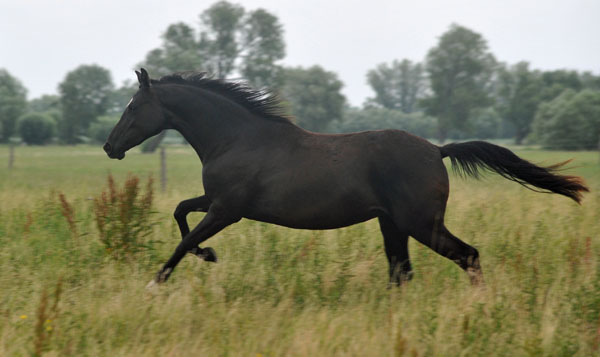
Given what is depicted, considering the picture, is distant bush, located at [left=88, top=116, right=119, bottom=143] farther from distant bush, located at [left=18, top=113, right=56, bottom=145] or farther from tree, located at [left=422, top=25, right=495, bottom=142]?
tree, located at [left=422, top=25, right=495, bottom=142]

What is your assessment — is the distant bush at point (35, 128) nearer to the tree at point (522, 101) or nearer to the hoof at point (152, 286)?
the tree at point (522, 101)

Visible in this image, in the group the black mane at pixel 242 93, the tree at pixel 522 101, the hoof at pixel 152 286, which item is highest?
the tree at pixel 522 101

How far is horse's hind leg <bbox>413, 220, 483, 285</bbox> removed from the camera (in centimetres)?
433

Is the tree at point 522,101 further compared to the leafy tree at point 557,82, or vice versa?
the tree at point 522,101

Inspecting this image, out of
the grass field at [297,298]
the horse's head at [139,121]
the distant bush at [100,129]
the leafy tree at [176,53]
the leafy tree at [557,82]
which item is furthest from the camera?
the distant bush at [100,129]

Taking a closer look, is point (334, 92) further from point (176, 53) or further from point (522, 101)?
point (522, 101)

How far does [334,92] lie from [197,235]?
53.5 m

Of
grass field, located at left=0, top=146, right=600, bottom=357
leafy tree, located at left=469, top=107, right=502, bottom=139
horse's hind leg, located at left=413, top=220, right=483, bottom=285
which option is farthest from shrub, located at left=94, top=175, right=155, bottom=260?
leafy tree, located at left=469, top=107, right=502, bottom=139

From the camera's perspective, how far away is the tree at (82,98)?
222 feet

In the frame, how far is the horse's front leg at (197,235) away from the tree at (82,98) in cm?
6846

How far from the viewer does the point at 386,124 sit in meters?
64.8

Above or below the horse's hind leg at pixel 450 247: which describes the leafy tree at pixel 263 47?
above

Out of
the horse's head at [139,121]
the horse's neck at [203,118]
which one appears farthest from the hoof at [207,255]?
the horse's head at [139,121]

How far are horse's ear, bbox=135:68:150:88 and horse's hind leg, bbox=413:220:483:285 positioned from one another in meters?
2.70
